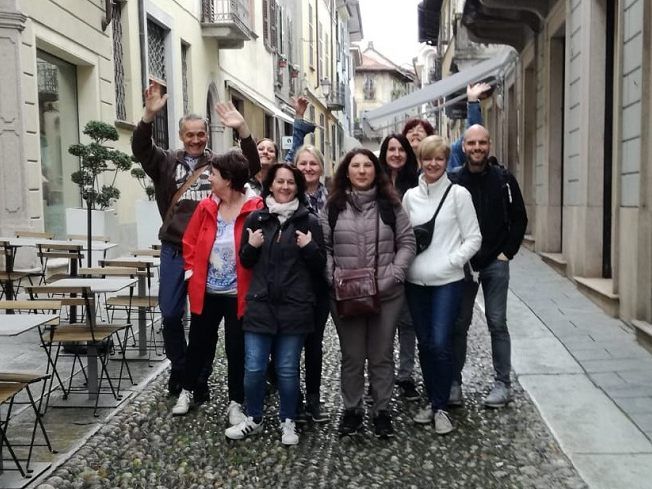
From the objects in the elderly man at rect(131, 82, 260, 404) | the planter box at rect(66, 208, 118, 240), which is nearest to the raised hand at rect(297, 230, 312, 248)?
the elderly man at rect(131, 82, 260, 404)

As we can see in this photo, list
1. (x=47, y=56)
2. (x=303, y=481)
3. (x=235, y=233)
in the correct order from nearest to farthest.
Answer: (x=303, y=481)
(x=235, y=233)
(x=47, y=56)

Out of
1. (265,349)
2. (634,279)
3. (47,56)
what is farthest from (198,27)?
(265,349)

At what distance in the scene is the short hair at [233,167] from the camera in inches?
178

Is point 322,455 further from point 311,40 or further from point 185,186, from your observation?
point 311,40

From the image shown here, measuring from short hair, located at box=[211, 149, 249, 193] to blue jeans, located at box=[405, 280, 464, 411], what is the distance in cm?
117

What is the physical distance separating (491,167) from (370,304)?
1.23 metres

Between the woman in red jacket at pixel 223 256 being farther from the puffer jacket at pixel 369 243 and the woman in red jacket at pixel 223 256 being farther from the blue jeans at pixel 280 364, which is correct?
the puffer jacket at pixel 369 243

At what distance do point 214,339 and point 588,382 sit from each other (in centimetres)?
257

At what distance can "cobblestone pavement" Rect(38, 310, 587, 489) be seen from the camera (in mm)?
3777

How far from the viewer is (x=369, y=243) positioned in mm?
4227

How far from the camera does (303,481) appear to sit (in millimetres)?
3793

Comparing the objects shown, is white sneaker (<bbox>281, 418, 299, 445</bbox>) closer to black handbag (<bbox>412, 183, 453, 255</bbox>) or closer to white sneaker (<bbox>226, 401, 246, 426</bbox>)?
white sneaker (<bbox>226, 401, 246, 426</bbox>)

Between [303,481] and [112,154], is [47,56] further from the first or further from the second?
[303,481]

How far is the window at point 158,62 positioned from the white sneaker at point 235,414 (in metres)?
10.5
